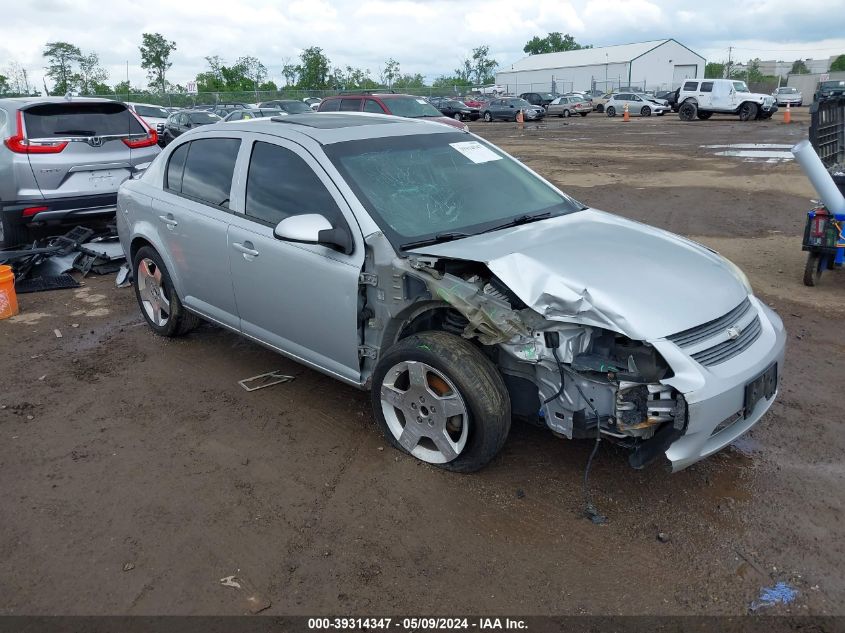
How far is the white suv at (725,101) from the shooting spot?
104ft

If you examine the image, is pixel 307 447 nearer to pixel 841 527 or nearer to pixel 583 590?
pixel 583 590

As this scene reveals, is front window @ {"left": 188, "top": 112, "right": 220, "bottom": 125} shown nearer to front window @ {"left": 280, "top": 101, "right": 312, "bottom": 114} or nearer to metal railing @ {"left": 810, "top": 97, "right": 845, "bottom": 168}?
front window @ {"left": 280, "top": 101, "right": 312, "bottom": 114}

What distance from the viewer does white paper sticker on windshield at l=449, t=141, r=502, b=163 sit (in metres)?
4.56

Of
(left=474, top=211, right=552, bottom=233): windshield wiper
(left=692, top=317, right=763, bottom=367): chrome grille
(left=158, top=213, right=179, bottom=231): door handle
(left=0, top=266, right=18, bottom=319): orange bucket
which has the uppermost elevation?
(left=474, top=211, right=552, bottom=233): windshield wiper

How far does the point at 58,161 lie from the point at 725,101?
32043mm

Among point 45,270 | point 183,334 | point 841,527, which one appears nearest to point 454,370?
point 841,527

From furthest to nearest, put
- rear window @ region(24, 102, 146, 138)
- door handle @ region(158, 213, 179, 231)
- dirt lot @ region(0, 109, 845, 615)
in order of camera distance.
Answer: rear window @ region(24, 102, 146, 138), door handle @ region(158, 213, 179, 231), dirt lot @ region(0, 109, 845, 615)

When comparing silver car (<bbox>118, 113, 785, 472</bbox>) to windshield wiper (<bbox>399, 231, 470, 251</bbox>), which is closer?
silver car (<bbox>118, 113, 785, 472</bbox>)

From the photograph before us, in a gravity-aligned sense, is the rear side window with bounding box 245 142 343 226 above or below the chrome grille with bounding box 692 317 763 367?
above

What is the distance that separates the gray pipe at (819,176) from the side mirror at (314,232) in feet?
14.2

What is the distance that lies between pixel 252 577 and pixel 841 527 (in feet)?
8.89

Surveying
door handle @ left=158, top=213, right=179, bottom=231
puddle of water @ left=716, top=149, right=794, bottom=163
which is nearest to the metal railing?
door handle @ left=158, top=213, right=179, bottom=231

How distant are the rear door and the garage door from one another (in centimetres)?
7331

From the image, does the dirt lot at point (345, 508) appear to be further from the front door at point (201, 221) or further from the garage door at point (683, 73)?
the garage door at point (683, 73)
